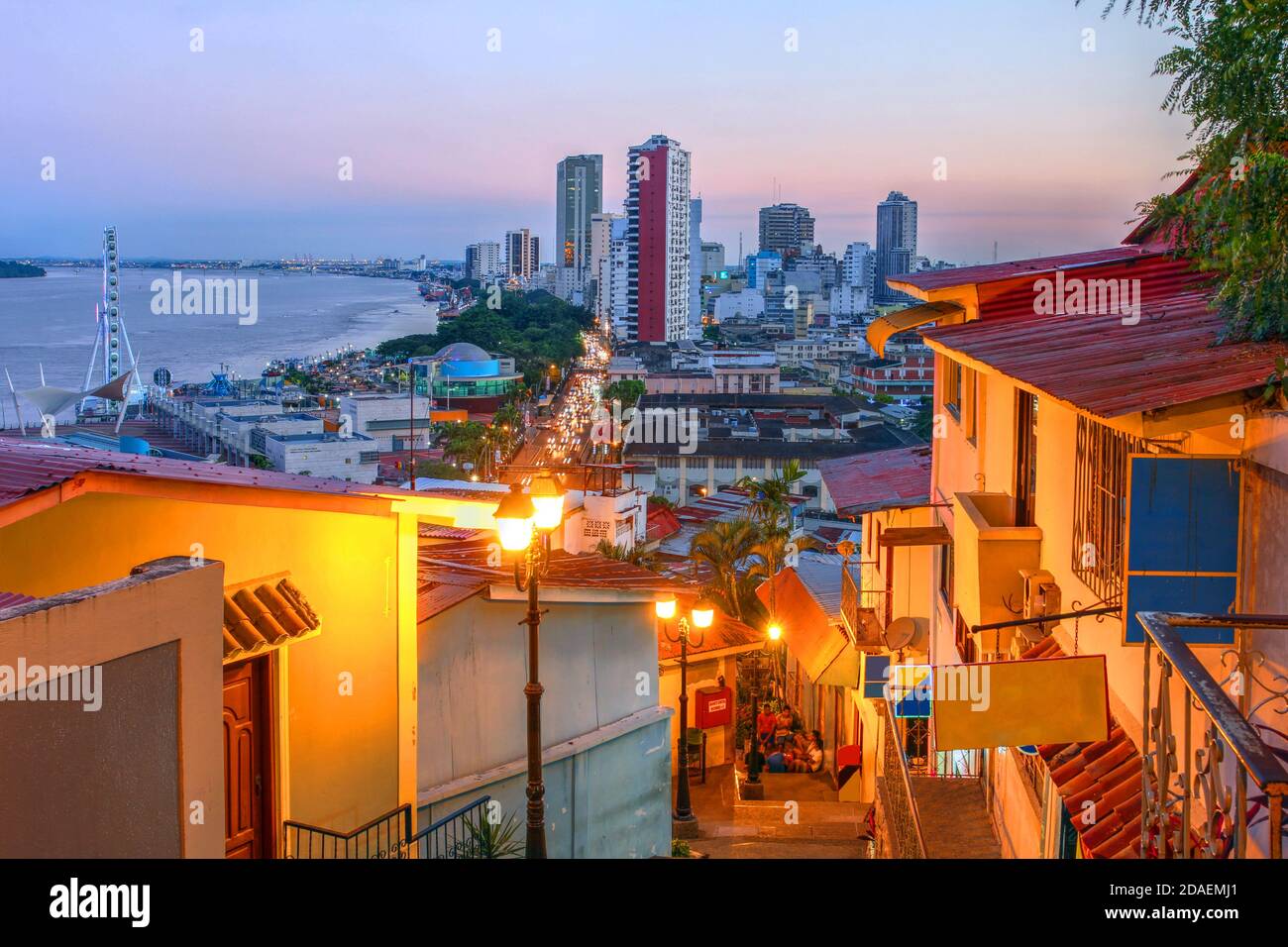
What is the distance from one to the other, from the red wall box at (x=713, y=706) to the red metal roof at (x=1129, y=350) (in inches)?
430

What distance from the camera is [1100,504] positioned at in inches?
257

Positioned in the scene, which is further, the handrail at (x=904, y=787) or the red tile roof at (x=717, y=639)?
the red tile roof at (x=717, y=639)

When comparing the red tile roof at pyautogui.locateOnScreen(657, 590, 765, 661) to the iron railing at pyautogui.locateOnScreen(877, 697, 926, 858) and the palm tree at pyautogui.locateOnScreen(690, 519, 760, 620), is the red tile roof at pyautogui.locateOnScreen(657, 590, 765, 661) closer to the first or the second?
the palm tree at pyautogui.locateOnScreen(690, 519, 760, 620)

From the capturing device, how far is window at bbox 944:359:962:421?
1211 centimetres

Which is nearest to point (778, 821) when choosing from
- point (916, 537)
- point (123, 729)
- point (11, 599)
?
point (916, 537)

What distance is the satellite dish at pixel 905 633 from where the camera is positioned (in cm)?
1320

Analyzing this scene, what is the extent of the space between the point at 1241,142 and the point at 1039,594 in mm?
3275

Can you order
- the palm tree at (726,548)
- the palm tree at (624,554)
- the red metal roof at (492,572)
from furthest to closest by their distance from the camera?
the palm tree at (624,554) < the palm tree at (726,548) < the red metal roof at (492,572)

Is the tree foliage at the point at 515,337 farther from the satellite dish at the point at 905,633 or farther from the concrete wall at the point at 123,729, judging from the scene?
the concrete wall at the point at 123,729

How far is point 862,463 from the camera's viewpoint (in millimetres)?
16406

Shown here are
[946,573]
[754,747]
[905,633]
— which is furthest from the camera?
[754,747]

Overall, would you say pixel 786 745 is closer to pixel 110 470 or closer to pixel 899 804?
pixel 899 804
